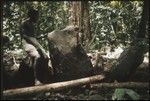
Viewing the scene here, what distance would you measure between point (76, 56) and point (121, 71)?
4.54ft

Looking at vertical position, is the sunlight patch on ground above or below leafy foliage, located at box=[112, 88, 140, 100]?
below

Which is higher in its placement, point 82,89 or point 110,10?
point 110,10

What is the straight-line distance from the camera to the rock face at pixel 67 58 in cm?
973

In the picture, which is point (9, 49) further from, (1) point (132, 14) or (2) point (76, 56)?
(1) point (132, 14)

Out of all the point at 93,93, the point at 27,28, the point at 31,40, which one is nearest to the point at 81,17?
the point at 27,28

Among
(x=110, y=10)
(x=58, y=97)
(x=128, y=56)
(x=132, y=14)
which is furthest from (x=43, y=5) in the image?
(x=58, y=97)

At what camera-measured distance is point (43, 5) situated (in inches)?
590

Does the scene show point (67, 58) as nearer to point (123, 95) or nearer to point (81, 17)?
point (123, 95)

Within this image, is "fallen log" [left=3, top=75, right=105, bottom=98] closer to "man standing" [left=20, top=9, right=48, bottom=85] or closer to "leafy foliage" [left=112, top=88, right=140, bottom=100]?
"man standing" [left=20, top=9, right=48, bottom=85]

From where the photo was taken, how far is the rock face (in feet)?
31.9

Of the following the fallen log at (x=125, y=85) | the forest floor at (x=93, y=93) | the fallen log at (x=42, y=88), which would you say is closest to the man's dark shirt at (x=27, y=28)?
the fallen log at (x=42, y=88)

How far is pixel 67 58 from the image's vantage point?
31.9ft

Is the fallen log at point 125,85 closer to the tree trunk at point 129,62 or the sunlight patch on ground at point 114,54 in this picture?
the tree trunk at point 129,62

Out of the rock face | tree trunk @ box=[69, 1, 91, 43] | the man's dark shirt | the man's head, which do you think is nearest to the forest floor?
the rock face
